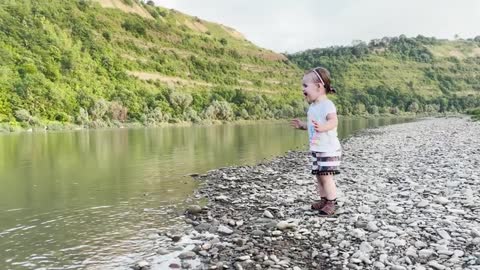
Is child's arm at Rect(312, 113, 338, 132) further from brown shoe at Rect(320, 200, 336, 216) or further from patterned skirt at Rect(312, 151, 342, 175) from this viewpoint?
brown shoe at Rect(320, 200, 336, 216)

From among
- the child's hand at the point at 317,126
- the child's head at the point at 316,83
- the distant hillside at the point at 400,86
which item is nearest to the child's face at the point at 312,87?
the child's head at the point at 316,83

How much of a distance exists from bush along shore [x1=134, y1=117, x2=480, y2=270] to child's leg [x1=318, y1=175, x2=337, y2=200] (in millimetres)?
491

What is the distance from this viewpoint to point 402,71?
192 metres

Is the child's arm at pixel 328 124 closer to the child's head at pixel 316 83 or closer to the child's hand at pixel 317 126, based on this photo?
the child's hand at pixel 317 126

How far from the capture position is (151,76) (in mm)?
130750

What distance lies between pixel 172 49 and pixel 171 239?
152603 millimetres

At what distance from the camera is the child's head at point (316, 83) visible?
877 cm

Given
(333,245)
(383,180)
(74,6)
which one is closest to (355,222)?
(333,245)

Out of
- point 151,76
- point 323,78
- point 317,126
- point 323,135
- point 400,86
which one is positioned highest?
point 151,76

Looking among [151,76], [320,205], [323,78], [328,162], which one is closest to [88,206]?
[320,205]

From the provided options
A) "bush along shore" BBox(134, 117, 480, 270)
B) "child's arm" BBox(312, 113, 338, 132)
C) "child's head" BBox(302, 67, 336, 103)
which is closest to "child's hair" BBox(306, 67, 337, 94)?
"child's head" BBox(302, 67, 336, 103)

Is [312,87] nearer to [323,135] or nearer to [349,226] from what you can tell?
[323,135]

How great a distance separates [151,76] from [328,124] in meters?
127

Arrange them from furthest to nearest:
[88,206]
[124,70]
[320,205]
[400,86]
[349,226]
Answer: [400,86] → [124,70] → [88,206] → [320,205] → [349,226]
